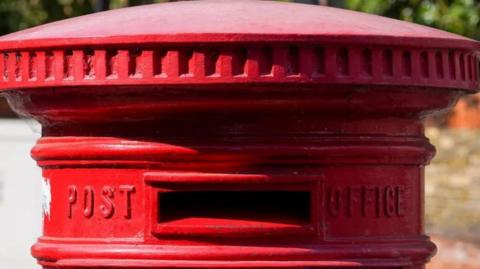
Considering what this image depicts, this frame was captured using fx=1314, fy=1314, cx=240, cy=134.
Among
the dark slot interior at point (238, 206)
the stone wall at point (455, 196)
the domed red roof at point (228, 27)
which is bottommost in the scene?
the stone wall at point (455, 196)

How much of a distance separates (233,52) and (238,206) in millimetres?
353

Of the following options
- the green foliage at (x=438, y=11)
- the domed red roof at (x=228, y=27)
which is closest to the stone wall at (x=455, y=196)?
the green foliage at (x=438, y=11)

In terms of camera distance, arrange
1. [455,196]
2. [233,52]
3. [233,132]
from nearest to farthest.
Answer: [233,52], [233,132], [455,196]

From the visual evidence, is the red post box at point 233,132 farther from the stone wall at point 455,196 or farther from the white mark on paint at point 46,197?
the stone wall at point 455,196

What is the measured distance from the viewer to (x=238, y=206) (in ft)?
7.89

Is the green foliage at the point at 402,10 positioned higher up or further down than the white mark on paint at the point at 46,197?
higher up

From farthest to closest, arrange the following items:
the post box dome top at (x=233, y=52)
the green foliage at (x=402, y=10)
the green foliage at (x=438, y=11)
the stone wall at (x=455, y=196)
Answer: the stone wall at (x=455, y=196) < the green foliage at (x=438, y=11) < the green foliage at (x=402, y=10) < the post box dome top at (x=233, y=52)

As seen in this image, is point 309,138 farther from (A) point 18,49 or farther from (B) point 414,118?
(A) point 18,49

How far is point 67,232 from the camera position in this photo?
2434 millimetres

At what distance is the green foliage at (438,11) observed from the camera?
6.65m

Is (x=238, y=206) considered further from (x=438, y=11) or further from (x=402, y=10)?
(x=438, y=11)

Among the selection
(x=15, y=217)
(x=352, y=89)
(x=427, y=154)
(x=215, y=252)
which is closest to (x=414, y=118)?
(x=427, y=154)

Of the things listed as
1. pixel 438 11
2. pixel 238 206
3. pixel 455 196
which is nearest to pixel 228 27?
pixel 238 206

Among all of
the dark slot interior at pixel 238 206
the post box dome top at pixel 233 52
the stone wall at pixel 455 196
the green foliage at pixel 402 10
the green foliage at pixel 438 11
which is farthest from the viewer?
the stone wall at pixel 455 196
